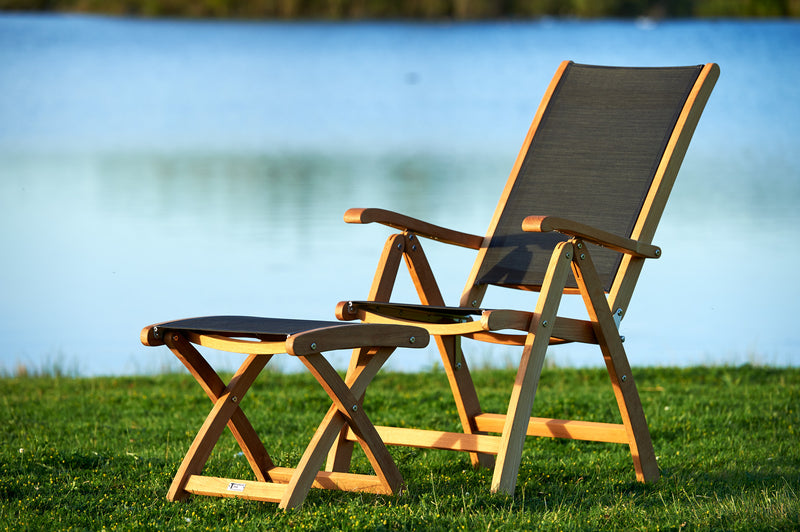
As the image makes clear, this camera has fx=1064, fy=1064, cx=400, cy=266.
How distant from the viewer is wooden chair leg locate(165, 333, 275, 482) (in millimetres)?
2936

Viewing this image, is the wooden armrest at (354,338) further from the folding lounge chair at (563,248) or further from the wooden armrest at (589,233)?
the wooden armrest at (589,233)

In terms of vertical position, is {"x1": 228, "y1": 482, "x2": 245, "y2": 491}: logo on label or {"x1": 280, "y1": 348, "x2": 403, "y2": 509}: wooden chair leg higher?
{"x1": 280, "y1": 348, "x2": 403, "y2": 509}: wooden chair leg

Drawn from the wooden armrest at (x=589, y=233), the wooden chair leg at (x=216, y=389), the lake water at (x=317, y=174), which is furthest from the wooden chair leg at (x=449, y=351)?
the lake water at (x=317, y=174)

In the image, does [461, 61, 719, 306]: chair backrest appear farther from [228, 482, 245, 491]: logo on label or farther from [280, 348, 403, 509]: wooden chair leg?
[228, 482, 245, 491]: logo on label

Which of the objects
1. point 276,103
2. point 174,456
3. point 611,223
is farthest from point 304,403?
point 276,103

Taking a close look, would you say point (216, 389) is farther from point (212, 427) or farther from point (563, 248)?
point (563, 248)

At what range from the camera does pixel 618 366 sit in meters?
3.21

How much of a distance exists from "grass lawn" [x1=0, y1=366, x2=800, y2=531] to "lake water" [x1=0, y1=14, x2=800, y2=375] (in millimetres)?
1016

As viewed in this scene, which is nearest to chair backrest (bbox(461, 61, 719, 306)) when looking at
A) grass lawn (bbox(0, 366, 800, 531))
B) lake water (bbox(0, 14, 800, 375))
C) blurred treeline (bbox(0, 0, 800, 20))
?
grass lawn (bbox(0, 366, 800, 531))

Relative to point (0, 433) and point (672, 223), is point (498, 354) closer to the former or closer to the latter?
point (0, 433)

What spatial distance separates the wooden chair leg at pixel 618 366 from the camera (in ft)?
10.1

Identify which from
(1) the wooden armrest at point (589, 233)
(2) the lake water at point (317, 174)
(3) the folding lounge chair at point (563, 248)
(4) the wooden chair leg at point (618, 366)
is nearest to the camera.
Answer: (1) the wooden armrest at point (589, 233)

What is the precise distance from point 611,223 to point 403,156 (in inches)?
604

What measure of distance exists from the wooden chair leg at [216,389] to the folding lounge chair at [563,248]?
253mm
